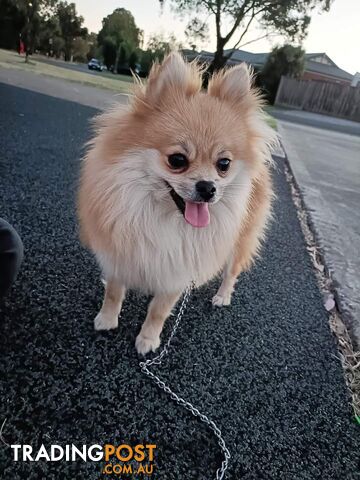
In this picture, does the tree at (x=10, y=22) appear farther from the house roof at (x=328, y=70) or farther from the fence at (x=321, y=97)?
the house roof at (x=328, y=70)

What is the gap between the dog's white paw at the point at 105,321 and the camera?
179 cm

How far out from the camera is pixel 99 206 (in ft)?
5.30

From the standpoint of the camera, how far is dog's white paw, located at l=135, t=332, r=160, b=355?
172 cm

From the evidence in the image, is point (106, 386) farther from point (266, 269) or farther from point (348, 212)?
point (348, 212)

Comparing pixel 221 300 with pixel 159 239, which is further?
pixel 221 300

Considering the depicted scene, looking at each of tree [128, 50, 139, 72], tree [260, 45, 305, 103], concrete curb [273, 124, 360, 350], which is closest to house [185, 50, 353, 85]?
tree [128, 50, 139, 72]

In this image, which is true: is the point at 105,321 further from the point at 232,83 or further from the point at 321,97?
the point at 321,97

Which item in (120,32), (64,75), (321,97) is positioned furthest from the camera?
(120,32)

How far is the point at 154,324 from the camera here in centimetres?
178

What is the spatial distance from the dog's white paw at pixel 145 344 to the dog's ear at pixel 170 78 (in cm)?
117

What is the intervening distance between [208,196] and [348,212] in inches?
136

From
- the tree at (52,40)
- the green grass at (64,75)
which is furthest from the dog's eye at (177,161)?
the tree at (52,40)

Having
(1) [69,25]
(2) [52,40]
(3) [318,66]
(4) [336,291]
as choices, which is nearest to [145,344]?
(4) [336,291]

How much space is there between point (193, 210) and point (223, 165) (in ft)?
0.83
